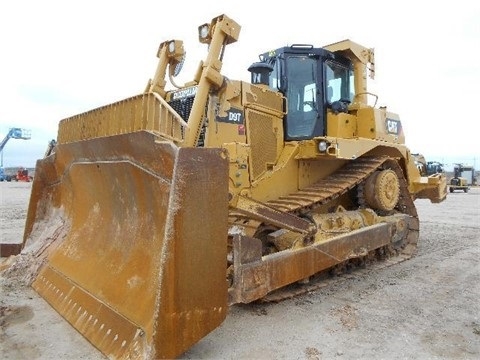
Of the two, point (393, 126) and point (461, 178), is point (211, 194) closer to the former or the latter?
point (393, 126)

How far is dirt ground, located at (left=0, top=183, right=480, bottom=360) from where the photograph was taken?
2.96 m

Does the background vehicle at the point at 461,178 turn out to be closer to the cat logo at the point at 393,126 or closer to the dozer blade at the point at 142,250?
the cat logo at the point at 393,126

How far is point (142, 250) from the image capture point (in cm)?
313

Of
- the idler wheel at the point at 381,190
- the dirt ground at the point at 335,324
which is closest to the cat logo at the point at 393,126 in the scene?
the idler wheel at the point at 381,190

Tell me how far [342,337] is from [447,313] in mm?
1274

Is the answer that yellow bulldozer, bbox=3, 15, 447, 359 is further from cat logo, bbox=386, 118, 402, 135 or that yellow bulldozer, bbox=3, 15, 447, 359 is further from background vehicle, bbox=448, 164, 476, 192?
background vehicle, bbox=448, 164, 476, 192

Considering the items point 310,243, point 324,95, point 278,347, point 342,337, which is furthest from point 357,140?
point 278,347

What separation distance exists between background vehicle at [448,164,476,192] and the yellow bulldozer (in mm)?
26705

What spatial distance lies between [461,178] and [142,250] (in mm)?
33041

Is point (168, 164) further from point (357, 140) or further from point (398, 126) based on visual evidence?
point (398, 126)

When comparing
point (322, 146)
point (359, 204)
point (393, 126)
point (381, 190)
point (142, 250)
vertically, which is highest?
point (393, 126)

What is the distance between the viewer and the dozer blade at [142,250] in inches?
102

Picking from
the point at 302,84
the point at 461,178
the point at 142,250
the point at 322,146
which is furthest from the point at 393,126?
the point at 461,178

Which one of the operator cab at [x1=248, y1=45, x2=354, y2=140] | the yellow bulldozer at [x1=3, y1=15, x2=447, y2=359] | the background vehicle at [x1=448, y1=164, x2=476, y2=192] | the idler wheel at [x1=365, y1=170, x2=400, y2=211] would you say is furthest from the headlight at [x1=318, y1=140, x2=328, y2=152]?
the background vehicle at [x1=448, y1=164, x2=476, y2=192]
